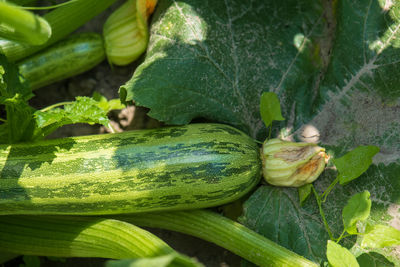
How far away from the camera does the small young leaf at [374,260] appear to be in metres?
2.12

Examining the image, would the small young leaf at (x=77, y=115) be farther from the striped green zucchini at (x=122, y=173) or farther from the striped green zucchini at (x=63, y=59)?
the striped green zucchini at (x=63, y=59)

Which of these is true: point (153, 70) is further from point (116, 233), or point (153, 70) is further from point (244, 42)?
point (116, 233)

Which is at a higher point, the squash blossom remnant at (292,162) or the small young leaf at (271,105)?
the small young leaf at (271,105)

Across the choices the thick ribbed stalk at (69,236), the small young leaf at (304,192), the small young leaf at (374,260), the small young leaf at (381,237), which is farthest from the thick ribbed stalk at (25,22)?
the small young leaf at (374,260)

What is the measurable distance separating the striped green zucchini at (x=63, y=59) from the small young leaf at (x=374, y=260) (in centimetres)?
201

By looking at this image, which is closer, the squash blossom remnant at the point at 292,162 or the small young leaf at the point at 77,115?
the small young leaf at the point at 77,115

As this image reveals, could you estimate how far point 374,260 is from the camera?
2129 millimetres

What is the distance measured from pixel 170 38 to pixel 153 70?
22 centimetres

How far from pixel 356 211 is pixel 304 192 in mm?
373

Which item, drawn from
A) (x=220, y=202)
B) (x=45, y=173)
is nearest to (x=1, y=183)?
(x=45, y=173)

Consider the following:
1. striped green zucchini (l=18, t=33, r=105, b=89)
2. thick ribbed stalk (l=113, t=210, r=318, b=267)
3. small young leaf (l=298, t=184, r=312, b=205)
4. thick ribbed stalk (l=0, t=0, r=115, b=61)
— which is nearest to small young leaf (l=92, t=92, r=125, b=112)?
striped green zucchini (l=18, t=33, r=105, b=89)

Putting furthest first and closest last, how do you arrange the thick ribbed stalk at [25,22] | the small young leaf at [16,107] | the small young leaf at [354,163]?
1. the small young leaf at [354,163]
2. the small young leaf at [16,107]
3. the thick ribbed stalk at [25,22]

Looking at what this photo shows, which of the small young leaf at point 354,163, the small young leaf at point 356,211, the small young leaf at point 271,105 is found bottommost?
the small young leaf at point 356,211

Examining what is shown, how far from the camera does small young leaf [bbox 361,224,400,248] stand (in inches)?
74.7
